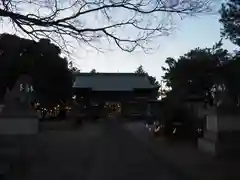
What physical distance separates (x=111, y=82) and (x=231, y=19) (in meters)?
28.1

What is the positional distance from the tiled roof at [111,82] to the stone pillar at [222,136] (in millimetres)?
30674

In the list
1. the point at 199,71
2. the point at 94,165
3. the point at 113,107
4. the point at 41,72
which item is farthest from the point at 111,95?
the point at 94,165

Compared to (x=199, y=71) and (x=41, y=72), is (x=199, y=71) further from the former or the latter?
(x=41, y=72)

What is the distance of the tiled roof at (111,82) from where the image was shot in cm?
4694

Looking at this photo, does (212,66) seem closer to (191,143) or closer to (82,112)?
(82,112)

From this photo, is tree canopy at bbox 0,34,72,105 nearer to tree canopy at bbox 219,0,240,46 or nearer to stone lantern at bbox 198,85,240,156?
tree canopy at bbox 219,0,240,46

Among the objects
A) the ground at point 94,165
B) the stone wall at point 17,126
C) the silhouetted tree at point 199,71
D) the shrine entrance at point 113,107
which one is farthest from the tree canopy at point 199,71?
the ground at point 94,165

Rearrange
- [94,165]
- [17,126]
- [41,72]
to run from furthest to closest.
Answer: [41,72], [17,126], [94,165]

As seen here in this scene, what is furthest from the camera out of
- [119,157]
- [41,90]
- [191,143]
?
[41,90]

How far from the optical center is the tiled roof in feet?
154

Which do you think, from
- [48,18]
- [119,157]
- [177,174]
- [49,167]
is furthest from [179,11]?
[119,157]

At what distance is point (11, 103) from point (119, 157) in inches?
290

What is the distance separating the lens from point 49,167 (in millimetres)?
11836

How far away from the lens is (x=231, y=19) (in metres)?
22.8
